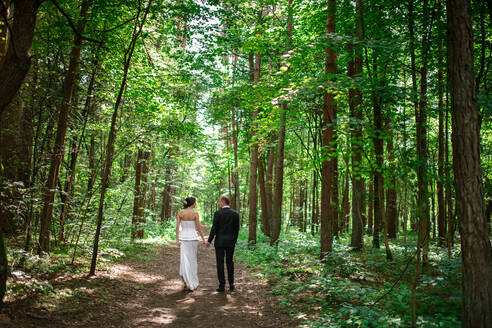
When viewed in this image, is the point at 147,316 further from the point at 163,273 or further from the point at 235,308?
the point at 163,273

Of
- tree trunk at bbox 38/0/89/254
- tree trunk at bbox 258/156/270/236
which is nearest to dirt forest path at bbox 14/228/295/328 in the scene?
tree trunk at bbox 38/0/89/254

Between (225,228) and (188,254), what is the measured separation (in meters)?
1.16

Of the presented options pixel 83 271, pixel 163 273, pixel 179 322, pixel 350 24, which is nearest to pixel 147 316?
pixel 179 322

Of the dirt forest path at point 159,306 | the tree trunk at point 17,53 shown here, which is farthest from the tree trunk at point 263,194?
the tree trunk at point 17,53

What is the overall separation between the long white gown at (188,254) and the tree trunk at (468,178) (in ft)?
17.1

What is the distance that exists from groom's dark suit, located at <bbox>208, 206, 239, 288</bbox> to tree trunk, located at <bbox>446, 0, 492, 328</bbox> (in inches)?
175

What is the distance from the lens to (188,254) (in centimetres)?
683

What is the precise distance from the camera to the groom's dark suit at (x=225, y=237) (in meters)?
6.62

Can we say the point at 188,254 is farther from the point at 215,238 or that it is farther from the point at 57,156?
the point at 57,156

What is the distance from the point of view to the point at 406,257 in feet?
29.1

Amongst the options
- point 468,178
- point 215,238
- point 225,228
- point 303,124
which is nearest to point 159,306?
point 215,238

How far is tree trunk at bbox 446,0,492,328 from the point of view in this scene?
318 centimetres

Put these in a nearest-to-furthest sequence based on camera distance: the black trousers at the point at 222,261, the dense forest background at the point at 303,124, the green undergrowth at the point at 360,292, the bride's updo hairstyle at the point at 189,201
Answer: the dense forest background at the point at 303,124
the green undergrowth at the point at 360,292
the black trousers at the point at 222,261
the bride's updo hairstyle at the point at 189,201

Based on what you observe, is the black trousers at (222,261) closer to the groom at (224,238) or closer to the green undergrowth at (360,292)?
the groom at (224,238)
